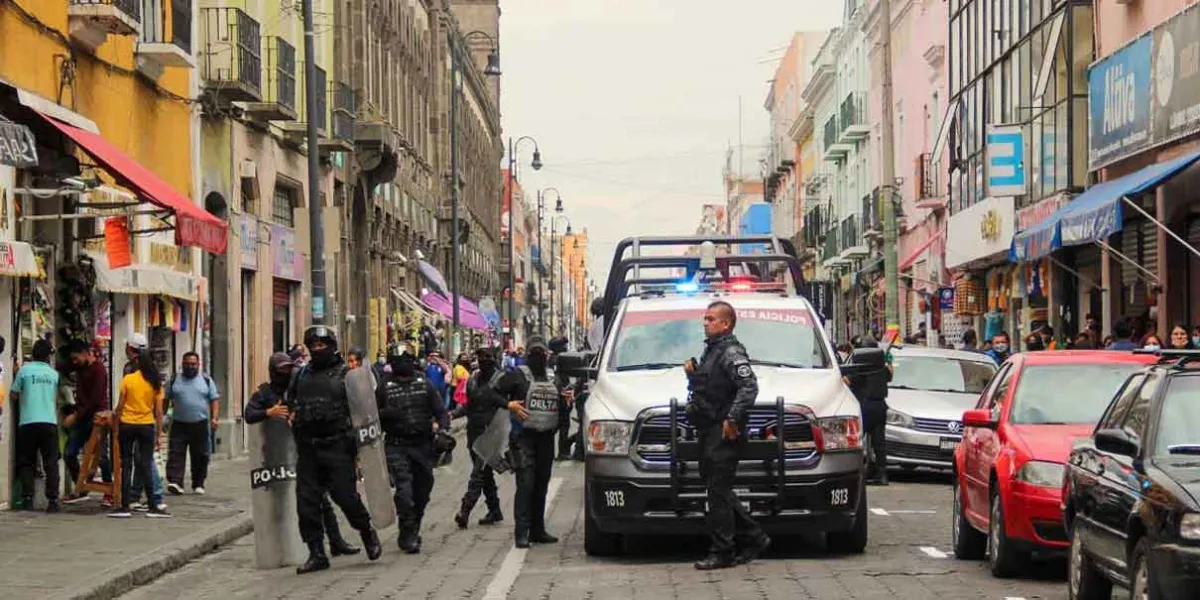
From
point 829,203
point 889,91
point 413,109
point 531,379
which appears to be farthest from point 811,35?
point 531,379

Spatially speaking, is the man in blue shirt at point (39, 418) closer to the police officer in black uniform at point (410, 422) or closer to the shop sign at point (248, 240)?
the police officer in black uniform at point (410, 422)

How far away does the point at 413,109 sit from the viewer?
184ft

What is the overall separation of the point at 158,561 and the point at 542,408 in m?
3.27

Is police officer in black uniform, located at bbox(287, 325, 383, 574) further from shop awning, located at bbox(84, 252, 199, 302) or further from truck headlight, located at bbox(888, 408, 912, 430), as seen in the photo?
truck headlight, located at bbox(888, 408, 912, 430)

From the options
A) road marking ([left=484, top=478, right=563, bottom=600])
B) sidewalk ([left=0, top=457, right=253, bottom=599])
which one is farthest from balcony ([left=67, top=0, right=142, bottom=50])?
road marking ([left=484, top=478, right=563, bottom=600])

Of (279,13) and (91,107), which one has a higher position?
(279,13)

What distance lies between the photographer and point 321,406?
1469 centimetres

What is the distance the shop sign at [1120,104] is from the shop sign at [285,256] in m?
13.5

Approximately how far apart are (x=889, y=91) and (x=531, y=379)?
21.2 m

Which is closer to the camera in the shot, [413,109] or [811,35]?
[413,109]

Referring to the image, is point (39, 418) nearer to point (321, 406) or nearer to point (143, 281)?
point (143, 281)

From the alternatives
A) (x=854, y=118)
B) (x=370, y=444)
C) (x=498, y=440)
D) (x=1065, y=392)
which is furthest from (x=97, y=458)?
(x=854, y=118)

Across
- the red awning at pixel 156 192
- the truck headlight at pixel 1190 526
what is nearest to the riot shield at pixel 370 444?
the red awning at pixel 156 192

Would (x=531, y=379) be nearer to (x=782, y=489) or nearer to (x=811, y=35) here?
(x=782, y=489)
